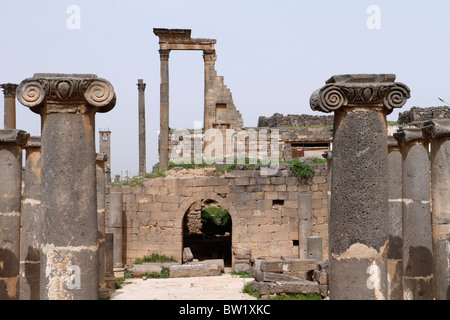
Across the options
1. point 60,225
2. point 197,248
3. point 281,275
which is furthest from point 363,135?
point 197,248

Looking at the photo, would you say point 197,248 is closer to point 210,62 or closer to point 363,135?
point 210,62

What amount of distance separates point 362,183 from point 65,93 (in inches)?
138

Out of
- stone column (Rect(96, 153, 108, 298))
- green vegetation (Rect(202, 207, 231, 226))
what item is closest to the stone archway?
green vegetation (Rect(202, 207, 231, 226))

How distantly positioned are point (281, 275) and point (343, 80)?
866 centimetres

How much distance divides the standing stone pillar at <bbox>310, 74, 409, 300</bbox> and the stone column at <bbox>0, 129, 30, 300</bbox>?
177 inches

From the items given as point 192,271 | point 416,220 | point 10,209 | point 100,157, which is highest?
point 100,157

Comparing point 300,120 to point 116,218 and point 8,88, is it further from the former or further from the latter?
point 116,218

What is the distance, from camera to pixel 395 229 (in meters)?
10.5

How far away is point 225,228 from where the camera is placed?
86.2ft

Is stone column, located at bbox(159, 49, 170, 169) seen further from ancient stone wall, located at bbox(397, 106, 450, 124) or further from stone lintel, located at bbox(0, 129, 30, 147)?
stone lintel, located at bbox(0, 129, 30, 147)

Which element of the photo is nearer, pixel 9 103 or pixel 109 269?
pixel 109 269

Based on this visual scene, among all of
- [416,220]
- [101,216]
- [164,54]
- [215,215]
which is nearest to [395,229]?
[416,220]

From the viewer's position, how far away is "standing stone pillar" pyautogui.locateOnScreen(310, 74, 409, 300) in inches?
259

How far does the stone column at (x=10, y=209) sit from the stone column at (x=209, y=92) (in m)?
17.8
